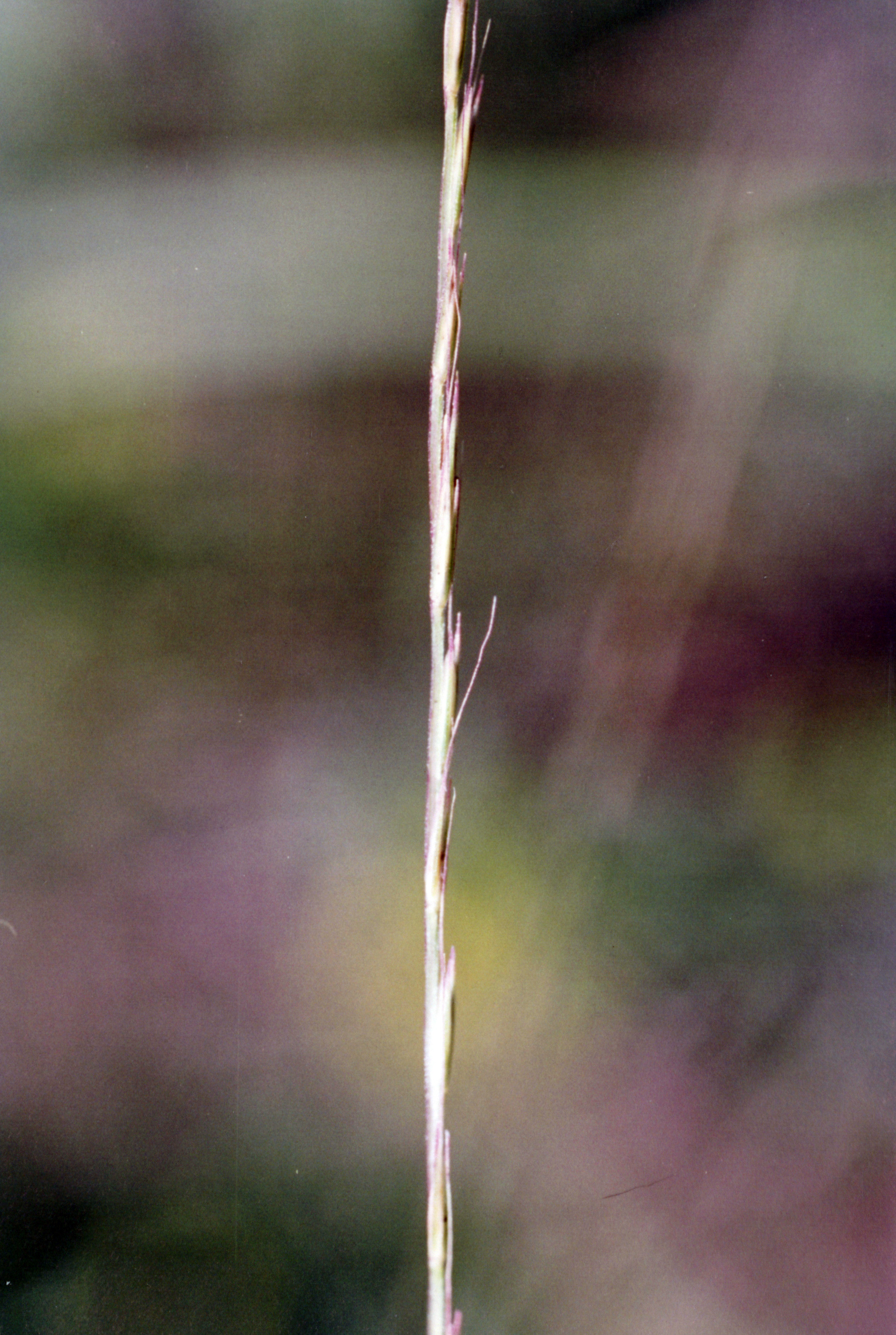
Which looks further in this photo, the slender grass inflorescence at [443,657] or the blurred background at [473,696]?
the blurred background at [473,696]

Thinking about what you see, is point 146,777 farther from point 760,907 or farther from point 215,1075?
point 760,907

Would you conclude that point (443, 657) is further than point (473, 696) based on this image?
No

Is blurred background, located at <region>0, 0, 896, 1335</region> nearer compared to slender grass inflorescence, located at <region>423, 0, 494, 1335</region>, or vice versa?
slender grass inflorescence, located at <region>423, 0, 494, 1335</region>

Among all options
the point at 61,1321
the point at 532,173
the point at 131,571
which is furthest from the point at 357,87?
the point at 61,1321
